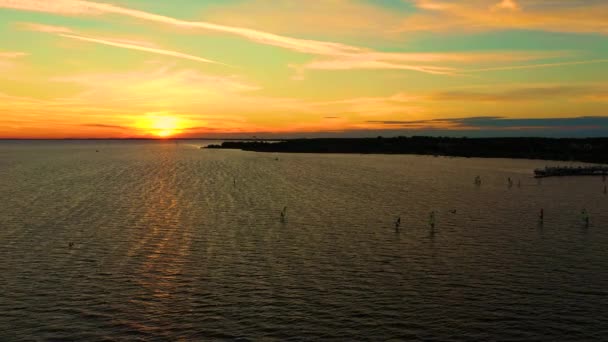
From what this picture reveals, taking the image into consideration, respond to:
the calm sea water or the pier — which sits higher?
the pier

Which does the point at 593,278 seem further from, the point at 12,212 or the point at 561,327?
the point at 12,212

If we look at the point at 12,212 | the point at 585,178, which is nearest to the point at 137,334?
the point at 12,212

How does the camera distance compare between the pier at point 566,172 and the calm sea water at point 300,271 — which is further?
the pier at point 566,172

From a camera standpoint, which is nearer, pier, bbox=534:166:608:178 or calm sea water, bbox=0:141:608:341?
calm sea water, bbox=0:141:608:341

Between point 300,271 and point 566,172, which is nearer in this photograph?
point 300,271

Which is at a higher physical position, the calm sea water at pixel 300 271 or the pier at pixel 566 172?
the pier at pixel 566 172

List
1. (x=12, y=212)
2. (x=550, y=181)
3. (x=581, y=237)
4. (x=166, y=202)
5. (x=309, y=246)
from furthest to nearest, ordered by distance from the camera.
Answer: (x=550, y=181), (x=166, y=202), (x=12, y=212), (x=581, y=237), (x=309, y=246)

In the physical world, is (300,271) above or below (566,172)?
below

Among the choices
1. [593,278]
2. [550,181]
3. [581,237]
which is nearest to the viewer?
[593,278]
